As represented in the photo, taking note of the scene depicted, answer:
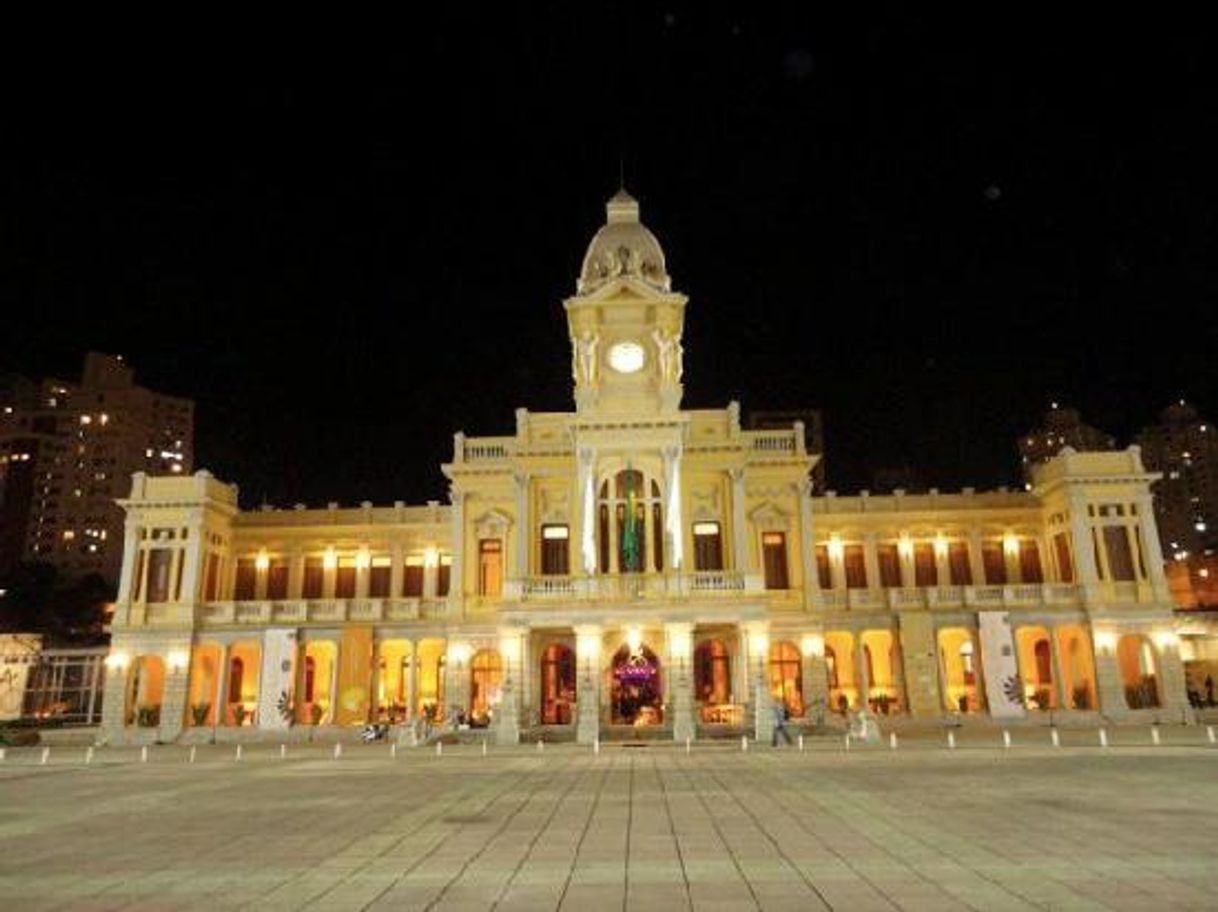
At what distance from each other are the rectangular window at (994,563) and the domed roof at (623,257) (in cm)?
2315

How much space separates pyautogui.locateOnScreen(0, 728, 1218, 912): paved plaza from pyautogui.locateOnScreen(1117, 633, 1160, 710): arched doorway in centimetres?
2358

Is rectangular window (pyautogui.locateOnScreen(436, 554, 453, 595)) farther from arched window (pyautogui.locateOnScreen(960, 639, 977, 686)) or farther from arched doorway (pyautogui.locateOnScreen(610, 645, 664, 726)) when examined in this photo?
arched window (pyautogui.locateOnScreen(960, 639, 977, 686))

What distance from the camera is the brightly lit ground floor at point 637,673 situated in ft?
128

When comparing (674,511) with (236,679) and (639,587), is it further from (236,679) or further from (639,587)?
(236,679)

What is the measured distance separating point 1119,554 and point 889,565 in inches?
449

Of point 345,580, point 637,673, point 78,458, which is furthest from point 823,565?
point 78,458

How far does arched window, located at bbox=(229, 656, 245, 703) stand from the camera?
50938 mm

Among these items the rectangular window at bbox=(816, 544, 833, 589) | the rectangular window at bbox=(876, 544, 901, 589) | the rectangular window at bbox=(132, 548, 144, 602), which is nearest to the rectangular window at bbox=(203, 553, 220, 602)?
the rectangular window at bbox=(132, 548, 144, 602)

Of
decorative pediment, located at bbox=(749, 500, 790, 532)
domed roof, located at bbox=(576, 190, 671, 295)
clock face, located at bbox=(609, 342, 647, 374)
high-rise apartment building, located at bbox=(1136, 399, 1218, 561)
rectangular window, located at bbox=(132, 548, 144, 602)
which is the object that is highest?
high-rise apartment building, located at bbox=(1136, 399, 1218, 561)

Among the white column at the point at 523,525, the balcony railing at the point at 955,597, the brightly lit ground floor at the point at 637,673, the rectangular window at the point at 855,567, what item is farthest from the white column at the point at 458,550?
the rectangular window at the point at 855,567

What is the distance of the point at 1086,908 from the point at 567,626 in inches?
1261

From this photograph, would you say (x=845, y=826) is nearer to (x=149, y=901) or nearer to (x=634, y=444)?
(x=149, y=901)

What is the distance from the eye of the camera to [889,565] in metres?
51.0

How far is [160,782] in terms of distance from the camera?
21.8 m
